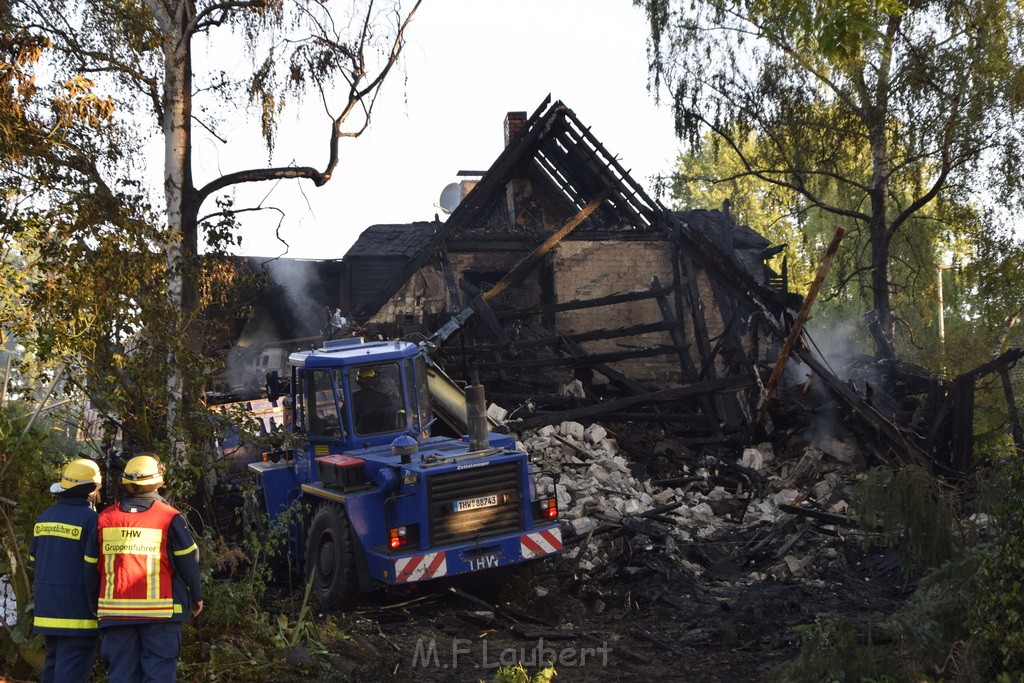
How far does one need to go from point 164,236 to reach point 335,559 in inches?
127

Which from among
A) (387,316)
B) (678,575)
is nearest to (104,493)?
(678,575)

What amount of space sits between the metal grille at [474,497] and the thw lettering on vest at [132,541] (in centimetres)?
351

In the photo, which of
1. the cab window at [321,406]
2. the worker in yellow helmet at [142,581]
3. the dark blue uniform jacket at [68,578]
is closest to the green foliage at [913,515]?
the cab window at [321,406]

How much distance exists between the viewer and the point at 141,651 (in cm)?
566

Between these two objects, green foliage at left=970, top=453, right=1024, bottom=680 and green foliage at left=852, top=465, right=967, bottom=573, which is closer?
green foliage at left=970, top=453, right=1024, bottom=680

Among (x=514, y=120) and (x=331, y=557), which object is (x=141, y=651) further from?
(x=514, y=120)

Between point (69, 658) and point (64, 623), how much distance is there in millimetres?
230

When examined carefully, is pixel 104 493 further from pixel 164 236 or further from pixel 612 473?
pixel 612 473

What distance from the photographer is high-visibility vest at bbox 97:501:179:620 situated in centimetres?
555

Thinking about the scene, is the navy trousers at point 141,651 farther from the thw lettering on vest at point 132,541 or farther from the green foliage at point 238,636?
the green foliage at point 238,636

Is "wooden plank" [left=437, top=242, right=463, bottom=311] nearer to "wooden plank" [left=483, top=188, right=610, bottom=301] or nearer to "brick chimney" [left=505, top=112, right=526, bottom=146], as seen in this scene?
"wooden plank" [left=483, top=188, right=610, bottom=301]

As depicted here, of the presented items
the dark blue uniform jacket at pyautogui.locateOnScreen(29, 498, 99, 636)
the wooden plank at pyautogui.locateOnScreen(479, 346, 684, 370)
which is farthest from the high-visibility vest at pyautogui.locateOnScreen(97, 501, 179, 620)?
the wooden plank at pyautogui.locateOnScreen(479, 346, 684, 370)

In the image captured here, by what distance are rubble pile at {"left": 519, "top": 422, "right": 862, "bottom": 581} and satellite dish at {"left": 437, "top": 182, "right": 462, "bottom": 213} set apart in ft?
46.8

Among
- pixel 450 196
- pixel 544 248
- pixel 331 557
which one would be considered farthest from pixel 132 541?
pixel 450 196
